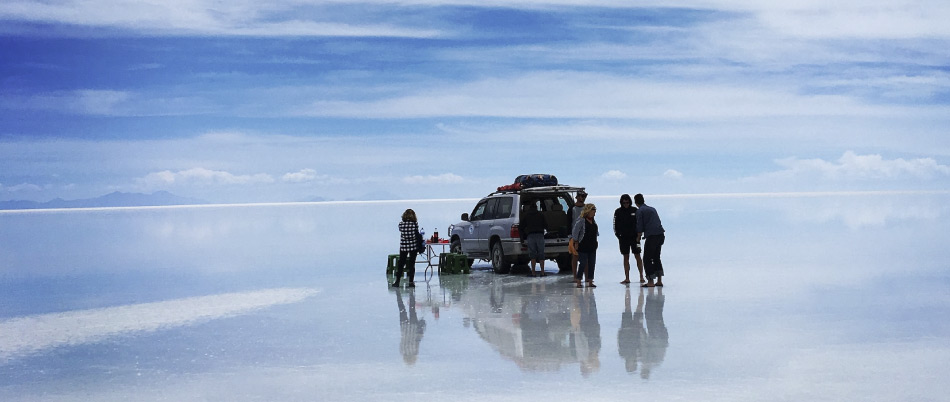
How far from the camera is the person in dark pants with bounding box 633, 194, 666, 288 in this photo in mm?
17297

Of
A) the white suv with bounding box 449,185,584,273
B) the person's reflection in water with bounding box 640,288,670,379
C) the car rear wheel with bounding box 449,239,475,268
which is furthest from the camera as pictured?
the car rear wheel with bounding box 449,239,475,268

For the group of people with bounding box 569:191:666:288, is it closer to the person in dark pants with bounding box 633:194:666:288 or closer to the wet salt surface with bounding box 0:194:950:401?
the person in dark pants with bounding box 633:194:666:288

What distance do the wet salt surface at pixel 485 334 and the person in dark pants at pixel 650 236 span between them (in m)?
0.51

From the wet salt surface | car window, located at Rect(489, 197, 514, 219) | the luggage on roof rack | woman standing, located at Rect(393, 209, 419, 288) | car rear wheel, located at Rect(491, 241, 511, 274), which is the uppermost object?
the luggage on roof rack

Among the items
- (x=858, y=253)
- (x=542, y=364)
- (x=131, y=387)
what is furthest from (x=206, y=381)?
(x=858, y=253)

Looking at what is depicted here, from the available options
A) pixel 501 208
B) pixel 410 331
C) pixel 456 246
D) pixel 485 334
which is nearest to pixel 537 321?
pixel 485 334

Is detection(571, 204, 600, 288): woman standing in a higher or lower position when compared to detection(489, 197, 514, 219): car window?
lower

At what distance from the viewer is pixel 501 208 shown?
22125mm

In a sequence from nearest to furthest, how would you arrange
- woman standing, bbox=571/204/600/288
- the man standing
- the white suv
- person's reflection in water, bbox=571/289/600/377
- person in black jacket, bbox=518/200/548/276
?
person's reflection in water, bbox=571/289/600/377 → woman standing, bbox=571/204/600/288 → the man standing → person in black jacket, bbox=518/200/548/276 → the white suv

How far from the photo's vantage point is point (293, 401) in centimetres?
833

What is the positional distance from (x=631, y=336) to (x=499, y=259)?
34.1ft

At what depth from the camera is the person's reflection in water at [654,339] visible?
9.68 m

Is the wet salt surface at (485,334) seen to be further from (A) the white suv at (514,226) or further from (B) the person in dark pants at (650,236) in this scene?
(A) the white suv at (514,226)

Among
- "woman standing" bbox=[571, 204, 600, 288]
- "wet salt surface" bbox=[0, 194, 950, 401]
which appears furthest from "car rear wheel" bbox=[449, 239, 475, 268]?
"woman standing" bbox=[571, 204, 600, 288]
